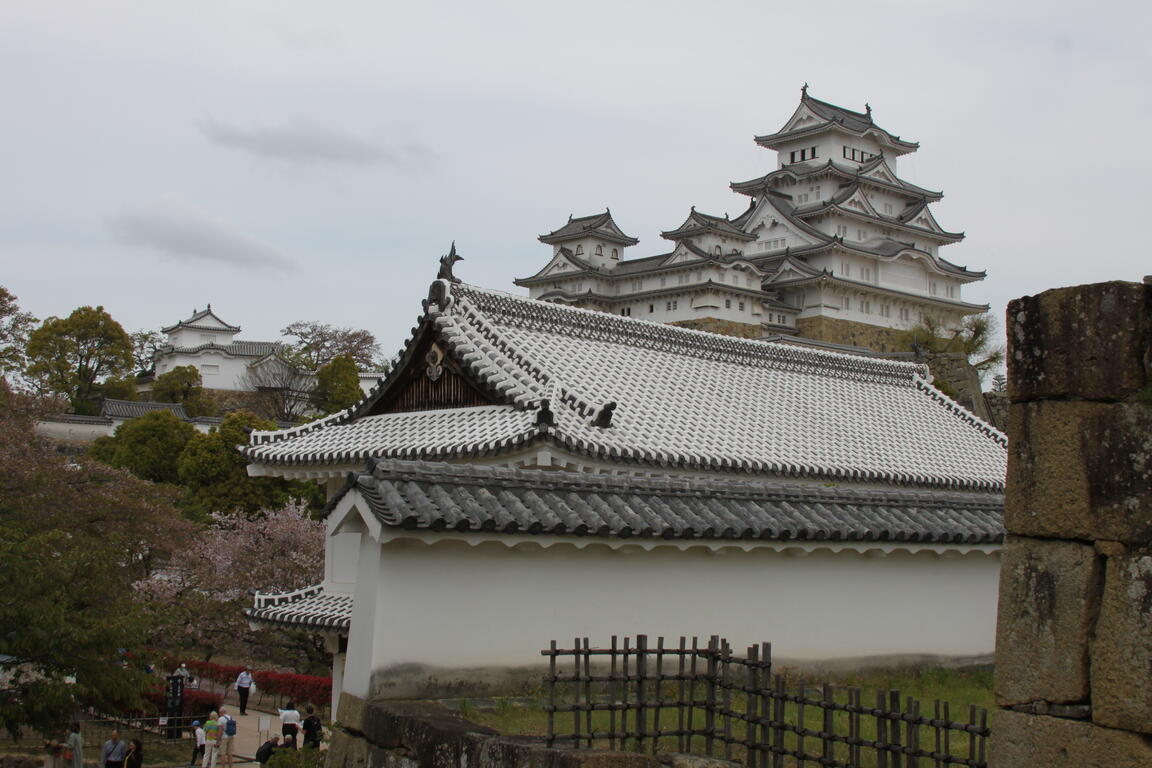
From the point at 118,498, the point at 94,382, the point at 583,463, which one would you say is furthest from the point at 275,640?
the point at 94,382

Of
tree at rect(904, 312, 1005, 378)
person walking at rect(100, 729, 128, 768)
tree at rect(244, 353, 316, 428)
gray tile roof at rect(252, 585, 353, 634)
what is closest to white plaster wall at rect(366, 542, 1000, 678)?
gray tile roof at rect(252, 585, 353, 634)

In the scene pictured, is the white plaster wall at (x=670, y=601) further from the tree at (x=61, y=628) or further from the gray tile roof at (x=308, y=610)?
the tree at (x=61, y=628)

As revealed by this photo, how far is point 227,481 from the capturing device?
123ft

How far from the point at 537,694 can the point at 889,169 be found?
64.2 m

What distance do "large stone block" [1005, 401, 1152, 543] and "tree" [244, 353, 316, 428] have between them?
57.9m

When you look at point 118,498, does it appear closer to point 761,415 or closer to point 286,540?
point 286,540

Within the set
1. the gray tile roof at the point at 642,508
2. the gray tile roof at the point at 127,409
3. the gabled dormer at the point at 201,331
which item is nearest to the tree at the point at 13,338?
the gray tile roof at the point at 127,409

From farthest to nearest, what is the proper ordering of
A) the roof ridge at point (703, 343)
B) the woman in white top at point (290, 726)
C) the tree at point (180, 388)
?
the tree at point (180, 388)
the roof ridge at point (703, 343)
the woman in white top at point (290, 726)

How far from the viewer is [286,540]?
28734mm

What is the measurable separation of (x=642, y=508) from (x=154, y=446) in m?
37.7

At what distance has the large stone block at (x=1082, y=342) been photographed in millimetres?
4383

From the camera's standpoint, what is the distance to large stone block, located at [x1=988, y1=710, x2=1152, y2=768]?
4.19 metres

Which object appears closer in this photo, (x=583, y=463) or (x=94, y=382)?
(x=583, y=463)

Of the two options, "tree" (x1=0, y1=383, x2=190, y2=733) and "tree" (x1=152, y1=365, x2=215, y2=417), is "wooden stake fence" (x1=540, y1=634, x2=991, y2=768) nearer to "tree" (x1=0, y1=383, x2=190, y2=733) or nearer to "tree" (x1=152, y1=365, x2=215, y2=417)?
"tree" (x1=0, y1=383, x2=190, y2=733)
